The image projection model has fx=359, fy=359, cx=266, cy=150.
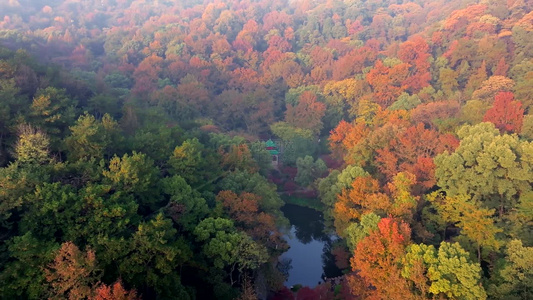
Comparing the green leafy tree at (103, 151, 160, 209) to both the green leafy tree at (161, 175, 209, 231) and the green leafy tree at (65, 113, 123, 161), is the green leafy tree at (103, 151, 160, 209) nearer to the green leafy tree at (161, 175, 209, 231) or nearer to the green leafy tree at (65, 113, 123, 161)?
the green leafy tree at (161, 175, 209, 231)

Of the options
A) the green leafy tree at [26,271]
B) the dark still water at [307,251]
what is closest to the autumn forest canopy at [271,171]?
the green leafy tree at [26,271]

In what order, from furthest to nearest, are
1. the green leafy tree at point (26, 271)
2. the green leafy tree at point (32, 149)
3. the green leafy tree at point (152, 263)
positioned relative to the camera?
the green leafy tree at point (32, 149), the green leafy tree at point (152, 263), the green leafy tree at point (26, 271)

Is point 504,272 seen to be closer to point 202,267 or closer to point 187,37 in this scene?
point 202,267

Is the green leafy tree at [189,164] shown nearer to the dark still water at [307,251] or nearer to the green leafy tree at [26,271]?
the dark still water at [307,251]

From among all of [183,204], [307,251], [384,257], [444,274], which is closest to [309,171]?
[307,251]

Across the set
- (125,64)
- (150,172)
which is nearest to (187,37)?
(125,64)

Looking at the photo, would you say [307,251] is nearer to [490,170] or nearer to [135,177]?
[490,170]

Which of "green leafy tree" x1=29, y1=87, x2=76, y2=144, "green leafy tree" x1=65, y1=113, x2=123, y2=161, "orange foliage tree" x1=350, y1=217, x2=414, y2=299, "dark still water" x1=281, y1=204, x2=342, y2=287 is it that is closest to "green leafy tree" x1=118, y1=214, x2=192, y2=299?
"green leafy tree" x1=65, y1=113, x2=123, y2=161
